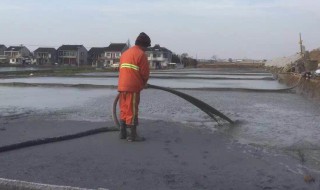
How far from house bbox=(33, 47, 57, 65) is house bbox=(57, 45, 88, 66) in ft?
9.56

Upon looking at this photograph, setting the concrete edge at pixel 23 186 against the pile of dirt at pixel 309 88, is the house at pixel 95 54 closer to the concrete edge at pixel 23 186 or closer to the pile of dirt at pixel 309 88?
the pile of dirt at pixel 309 88

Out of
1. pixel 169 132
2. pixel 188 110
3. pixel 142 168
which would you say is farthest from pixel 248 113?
pixel 142 168

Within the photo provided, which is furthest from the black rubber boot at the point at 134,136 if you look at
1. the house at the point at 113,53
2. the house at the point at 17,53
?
the house at the point at 17,53

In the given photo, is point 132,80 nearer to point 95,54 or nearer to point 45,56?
point 95,54

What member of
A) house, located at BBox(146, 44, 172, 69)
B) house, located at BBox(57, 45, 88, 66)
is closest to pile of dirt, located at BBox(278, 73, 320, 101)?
house, located at BBox(146, 44, 172, 69)

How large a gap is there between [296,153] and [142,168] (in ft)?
7.88

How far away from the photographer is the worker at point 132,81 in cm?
654

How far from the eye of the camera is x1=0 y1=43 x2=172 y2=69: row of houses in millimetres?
110438

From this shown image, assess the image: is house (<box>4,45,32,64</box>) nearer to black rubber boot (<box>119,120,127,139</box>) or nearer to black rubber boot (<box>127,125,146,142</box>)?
black rubber boot (<box>119,120,127,139</box>)

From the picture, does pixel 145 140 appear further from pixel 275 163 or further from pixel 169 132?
pixel 275 163

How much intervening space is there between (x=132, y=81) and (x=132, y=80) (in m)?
0.02

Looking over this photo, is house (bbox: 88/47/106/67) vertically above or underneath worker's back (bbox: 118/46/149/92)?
above

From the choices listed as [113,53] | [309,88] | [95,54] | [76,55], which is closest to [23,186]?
[309,88]

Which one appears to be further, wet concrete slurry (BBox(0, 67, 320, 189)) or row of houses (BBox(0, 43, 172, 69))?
row of houses (BBox(0, 43, 172, 69))
